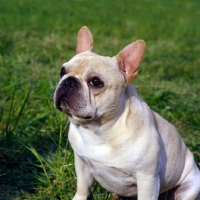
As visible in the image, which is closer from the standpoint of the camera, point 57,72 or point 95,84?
point 95,84

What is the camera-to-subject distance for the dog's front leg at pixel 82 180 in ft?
9.64

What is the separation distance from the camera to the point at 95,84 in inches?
101

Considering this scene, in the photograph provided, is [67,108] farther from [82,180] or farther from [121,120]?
[82,180]

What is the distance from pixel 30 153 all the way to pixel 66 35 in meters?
3.83

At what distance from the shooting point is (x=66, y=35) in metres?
7.14

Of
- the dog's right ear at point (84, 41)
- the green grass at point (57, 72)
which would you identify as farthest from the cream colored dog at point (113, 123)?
the green grass at point (57, 72)

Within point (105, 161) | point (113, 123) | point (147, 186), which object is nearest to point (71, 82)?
point (113, 123)

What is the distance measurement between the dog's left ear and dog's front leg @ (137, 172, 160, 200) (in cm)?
49

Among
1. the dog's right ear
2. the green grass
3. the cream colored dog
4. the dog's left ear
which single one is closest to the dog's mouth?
the cream colored dog

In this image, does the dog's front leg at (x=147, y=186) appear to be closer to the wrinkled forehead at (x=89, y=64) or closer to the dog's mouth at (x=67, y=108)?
the dog's mouth at (x=67, y=108)

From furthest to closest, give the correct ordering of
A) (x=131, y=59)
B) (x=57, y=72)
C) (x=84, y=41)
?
(x=57, y=72), (x=84, y=41), (x=131, y=59)

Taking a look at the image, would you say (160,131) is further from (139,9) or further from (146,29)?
(139,9)

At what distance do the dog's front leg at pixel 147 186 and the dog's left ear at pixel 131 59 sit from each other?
0.49 metres

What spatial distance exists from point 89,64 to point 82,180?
28.9 inches
